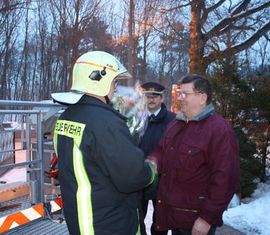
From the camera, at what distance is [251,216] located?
21.4 feet

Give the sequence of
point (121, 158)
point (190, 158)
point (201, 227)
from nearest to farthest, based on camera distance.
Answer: point (121, 158) → point (201, 227) → point (190, 158)

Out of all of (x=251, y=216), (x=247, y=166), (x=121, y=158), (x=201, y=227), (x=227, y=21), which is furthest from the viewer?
(x=227, y=21)

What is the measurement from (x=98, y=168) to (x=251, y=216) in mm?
4880

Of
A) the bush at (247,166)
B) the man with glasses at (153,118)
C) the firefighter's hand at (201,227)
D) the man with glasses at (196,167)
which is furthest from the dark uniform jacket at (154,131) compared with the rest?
the bush at (247,166)

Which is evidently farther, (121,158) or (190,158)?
(190,158)

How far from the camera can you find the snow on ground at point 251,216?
599cm

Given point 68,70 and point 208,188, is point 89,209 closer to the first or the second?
point 208,188

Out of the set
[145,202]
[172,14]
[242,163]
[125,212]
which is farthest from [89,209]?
[172,14]

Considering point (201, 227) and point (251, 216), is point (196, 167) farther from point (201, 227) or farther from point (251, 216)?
point (251, 216)

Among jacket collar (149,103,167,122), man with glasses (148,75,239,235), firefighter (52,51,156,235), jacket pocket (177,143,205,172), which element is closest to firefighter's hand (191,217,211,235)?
man with glasses (148,75,239,235)

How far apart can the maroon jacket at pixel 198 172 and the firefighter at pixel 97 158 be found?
0.65 metres

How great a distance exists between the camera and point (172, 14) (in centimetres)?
1809

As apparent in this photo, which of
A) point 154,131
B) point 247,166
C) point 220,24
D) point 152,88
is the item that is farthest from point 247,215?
point 220,24

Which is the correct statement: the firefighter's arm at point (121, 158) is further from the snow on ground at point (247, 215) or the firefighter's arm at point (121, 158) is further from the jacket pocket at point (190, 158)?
the snow on ground at point (247, 215)
